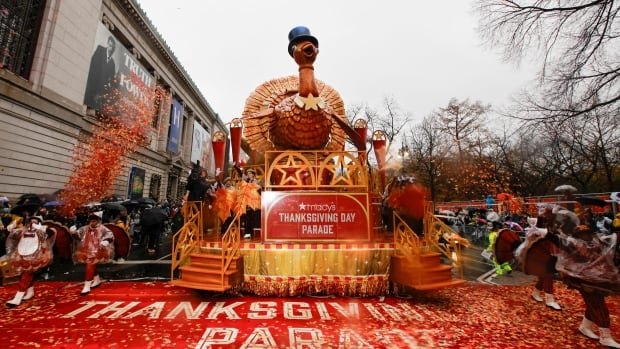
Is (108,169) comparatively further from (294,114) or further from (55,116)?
(294,114)

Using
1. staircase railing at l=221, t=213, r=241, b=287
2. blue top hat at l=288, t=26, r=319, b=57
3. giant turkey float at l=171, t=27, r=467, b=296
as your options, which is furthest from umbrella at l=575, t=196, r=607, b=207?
blue top hat at l=288, t=26, r=319, b=57

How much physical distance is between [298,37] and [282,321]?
6.08 m

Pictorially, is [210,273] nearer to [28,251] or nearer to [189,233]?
[189,233]

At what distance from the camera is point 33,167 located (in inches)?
504

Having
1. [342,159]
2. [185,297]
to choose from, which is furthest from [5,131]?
[342,159]

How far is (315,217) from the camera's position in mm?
5418

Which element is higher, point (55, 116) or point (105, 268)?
point (55, 116)

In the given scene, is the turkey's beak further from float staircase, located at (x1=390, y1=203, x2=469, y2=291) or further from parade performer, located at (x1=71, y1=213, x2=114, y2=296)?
parade performer, located at (x1=71, y1=213, x2=114, y2=296)

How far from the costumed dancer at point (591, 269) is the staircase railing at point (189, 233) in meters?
6.01

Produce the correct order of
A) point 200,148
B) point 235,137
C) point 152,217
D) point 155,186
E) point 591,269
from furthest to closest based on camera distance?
point 200,148 → point 155,186 → point 152,217 → point 235,137 → point 591,269

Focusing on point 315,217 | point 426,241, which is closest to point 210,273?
point 315,217

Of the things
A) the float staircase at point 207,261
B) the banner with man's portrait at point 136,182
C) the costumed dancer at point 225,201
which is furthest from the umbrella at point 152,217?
the banner with man's portrait at point 136,182

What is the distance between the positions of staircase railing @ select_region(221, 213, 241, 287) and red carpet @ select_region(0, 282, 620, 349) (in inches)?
27.1

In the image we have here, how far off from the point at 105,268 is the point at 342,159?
23.9 ft
